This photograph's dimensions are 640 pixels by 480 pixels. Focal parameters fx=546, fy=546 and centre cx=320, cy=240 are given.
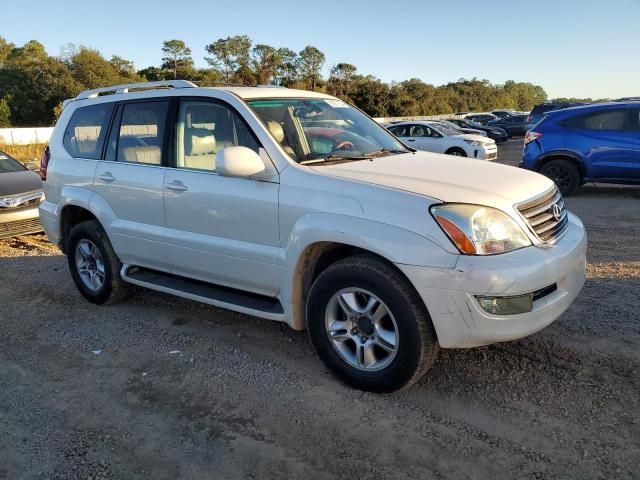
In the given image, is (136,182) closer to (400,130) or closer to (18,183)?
(18,183)

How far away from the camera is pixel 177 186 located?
161 inches

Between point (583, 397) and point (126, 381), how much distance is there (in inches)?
A: 113

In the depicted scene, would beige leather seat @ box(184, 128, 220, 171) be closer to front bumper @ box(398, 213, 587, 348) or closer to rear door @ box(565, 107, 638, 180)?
front bumper @ box(398, 213, 587, 348)

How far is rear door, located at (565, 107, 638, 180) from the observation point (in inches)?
366

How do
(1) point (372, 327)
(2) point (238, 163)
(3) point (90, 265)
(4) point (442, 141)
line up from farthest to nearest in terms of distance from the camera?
(4) point (442, 141)
(3) point (90, 265)
(2) point (238, 163)
(1) point (372, 327)

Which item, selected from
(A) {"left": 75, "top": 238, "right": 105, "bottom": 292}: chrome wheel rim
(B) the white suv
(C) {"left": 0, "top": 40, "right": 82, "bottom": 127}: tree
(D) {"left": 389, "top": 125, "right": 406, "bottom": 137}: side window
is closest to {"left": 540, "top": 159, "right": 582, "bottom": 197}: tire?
(B) the white suv

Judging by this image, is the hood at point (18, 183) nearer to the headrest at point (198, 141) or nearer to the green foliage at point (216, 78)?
the headrest at point (198, 141)

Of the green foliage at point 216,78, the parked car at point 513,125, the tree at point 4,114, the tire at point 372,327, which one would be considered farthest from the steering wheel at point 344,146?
the tree at point 4,114

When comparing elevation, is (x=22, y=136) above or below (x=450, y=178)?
below

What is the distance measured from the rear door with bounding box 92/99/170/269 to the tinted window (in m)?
8.11

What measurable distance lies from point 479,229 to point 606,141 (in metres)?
7.92

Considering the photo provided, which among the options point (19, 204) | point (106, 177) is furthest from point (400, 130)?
point (106, 177)

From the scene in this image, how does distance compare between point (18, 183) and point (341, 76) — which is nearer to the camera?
point (18, 183)

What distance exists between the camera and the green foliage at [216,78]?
196 ft
